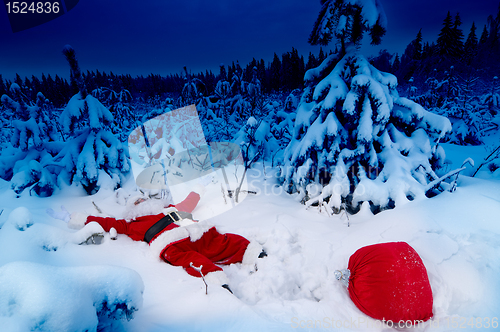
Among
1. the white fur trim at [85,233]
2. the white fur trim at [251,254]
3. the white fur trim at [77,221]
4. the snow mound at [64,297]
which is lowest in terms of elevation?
the white fur trim at [251,254]

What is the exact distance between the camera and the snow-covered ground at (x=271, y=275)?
3.23 ft

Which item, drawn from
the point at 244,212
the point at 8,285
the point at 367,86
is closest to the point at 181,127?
the point at 244,212

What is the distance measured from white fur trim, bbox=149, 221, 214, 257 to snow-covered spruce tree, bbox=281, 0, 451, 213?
1995mm

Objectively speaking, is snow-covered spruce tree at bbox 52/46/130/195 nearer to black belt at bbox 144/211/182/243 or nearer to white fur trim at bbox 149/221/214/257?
black belt at bbox 144/211/182/243

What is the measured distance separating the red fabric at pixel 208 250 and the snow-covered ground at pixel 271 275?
132mm

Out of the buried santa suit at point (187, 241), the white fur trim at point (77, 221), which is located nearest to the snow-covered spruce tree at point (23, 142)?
the white fur trim at point (77, 221)

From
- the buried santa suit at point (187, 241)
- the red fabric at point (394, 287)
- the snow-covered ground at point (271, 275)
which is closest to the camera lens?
the snow-covered ground at point (271, 275)

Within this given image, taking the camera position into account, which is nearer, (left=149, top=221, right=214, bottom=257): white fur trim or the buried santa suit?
the buried santa suit

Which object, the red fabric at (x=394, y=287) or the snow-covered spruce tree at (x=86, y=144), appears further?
the snow-covered spruce tree at (x=86, y=144)

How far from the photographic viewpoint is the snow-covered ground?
98 centimetres

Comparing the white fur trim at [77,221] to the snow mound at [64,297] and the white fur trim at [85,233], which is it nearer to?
the white fur trim at [85,233]

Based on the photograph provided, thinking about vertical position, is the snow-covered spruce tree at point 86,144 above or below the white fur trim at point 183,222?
above

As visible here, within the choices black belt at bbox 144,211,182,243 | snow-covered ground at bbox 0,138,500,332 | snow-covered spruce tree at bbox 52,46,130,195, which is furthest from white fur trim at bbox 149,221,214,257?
snow-covered spruce tree at bbox 52,46,130,195

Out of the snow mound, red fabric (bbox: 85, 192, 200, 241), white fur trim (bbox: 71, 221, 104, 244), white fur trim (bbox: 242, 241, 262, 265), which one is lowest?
white fur trim (bbox: 242, 241, 262, 265)
